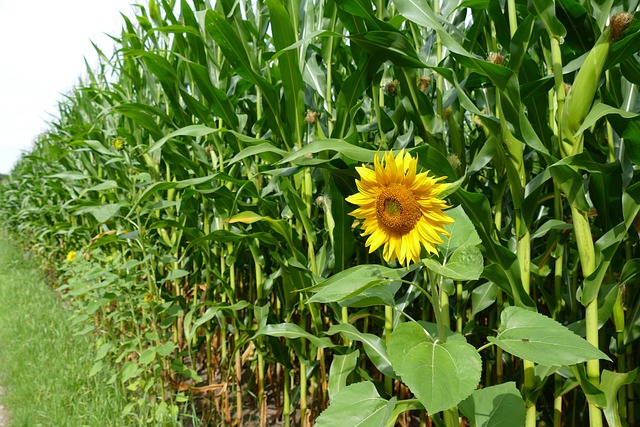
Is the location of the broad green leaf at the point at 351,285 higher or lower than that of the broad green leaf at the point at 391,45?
lower

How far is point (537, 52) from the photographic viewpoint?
1471 millimetres

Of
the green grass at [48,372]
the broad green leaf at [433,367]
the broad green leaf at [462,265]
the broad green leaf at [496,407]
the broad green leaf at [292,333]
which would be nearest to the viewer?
the broad green leaf at [433,367]

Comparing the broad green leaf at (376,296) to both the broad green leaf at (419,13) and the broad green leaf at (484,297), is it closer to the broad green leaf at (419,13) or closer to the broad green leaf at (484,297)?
the broad green leaf at (484,297)

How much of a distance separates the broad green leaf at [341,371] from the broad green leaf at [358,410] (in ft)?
1.63

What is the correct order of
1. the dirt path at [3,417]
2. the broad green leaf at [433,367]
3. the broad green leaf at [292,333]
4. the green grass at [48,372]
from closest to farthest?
the broad green leaf at [433,367] → the broad green leaf at [292,333] → the green grass at [48,372] → the dirt path at [3,417]

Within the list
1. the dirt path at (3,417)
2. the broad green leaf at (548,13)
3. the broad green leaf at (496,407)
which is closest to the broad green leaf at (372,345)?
the broad green leaf at (496,407)

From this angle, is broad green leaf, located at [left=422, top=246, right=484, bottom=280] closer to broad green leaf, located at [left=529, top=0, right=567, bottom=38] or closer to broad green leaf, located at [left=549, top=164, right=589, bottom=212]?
broad green leaf, located at [left=549, top=164, right=589, bottom=212]

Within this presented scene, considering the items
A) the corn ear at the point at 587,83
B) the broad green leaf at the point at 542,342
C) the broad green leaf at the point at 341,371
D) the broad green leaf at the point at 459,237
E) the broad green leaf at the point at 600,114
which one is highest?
the corn ear at the point at 587,83

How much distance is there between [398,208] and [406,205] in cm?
2

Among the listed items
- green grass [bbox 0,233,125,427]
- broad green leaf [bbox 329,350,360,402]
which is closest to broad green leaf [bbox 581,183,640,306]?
broad green leaf [bbox 329,350,360,402]

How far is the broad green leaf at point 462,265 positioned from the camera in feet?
2.41

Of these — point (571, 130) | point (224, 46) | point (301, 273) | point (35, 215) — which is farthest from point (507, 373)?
point (35, 215)

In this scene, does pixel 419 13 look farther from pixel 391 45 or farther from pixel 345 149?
pixel 345 149

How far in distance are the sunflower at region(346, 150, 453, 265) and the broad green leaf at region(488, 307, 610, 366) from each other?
0.17m
